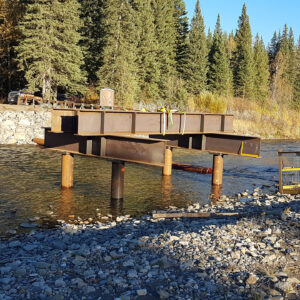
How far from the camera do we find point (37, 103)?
127ft

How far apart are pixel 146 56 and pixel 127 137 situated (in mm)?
39360

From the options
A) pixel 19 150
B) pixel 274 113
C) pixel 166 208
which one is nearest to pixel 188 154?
pixel 19 150

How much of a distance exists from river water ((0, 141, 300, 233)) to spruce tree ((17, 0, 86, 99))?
14.6 m

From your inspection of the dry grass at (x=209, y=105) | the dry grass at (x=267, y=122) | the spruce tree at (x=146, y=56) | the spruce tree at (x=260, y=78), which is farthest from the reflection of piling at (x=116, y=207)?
the spruce tree at (x=260, y=78)

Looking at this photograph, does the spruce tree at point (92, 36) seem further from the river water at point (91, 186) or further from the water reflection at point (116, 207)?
the water reflection at point (116, 207)

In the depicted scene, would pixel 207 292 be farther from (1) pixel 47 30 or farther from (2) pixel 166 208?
(1) pixel 47 30

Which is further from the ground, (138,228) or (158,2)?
(158,2)

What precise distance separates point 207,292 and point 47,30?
37895 mm

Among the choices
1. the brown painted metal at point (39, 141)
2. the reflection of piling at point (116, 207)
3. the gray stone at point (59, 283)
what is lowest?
the reflection of piling at point (116, 207)

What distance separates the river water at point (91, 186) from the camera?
46.1 ft

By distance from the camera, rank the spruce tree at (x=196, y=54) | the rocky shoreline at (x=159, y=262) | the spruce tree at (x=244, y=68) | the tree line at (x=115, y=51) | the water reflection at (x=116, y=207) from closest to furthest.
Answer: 1. the rocky shoreline at (x=159, y=262)
2. the water reflection at (x=116, y=207)
3. the tree line at (x=115, y=51)
4. the spruce tree at (x=196, y=54)
5. the spruce tree at (x=244, y=68)

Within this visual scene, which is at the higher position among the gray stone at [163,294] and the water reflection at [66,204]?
the gray stone at [163,294]

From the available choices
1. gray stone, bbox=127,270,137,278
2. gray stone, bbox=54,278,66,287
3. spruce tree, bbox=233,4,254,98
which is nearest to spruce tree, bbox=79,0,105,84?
spruce tree, bbox=233,4,254,98

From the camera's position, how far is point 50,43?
3894 centimetres
